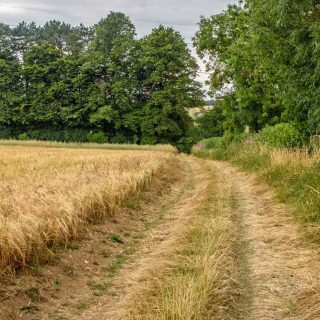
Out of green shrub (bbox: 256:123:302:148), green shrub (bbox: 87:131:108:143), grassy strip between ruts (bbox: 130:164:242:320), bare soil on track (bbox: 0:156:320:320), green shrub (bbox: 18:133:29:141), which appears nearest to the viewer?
grassy strip between ruts (bbox: 130:164:242:320)

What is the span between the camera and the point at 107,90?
182 ft

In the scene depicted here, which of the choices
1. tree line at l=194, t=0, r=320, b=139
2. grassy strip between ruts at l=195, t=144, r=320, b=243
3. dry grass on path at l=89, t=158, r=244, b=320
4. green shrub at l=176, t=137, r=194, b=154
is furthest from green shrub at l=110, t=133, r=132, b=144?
dry grass on path at l=89, t=158, r=244, b=320

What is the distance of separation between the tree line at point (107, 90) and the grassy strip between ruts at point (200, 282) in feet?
149

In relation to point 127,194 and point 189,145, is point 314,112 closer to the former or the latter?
point 127,194

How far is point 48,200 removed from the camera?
729cm

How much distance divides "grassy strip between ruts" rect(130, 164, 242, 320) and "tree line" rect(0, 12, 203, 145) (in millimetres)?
45290

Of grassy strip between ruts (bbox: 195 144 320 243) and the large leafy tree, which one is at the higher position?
the large leafy tree

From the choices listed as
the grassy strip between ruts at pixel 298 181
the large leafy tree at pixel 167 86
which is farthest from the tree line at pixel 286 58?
the large leafy tree at pixel 167 86

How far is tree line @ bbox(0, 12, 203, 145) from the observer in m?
52.9

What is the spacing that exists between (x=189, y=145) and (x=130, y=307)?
4951 cm

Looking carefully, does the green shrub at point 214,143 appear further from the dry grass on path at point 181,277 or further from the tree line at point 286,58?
the dry grass on path at point 181,277

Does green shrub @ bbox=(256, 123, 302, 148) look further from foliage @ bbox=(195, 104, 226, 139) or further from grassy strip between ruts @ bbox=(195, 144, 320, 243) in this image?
foliage @ bbox=(195, 104, 226, 139)

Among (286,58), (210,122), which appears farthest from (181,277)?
(210,122)

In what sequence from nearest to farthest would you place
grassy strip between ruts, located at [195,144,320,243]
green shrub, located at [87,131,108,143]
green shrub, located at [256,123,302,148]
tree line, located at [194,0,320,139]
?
grassy strip between ruts, located at [195,144,320,243], tree line, located at [194,0,320,139], green shrub, located at [256,123,302,148], green shrub, located at [87,131,108,143]
